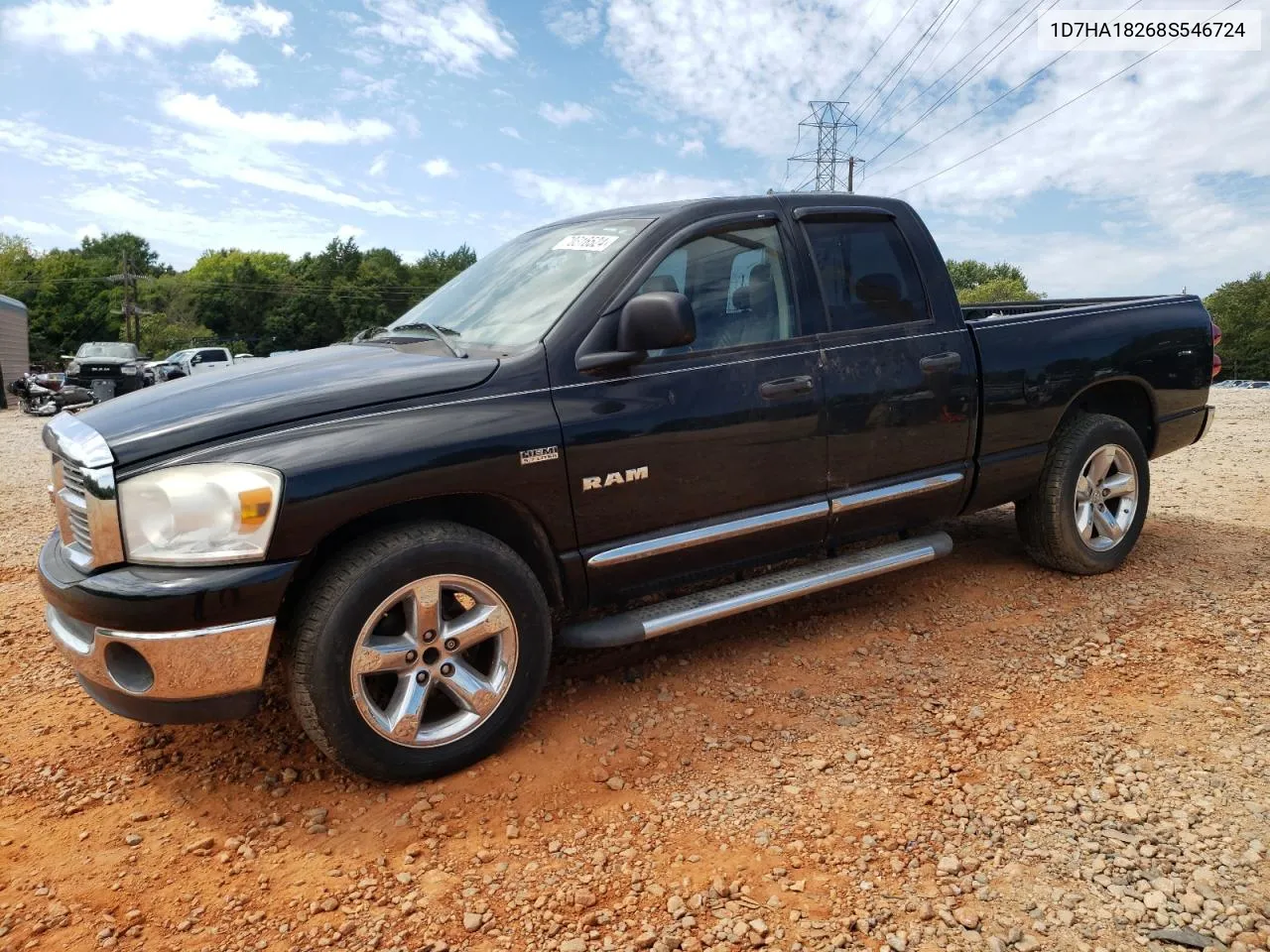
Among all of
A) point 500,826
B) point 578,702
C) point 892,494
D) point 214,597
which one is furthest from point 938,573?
point 214,597

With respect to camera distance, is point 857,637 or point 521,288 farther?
point 857,637

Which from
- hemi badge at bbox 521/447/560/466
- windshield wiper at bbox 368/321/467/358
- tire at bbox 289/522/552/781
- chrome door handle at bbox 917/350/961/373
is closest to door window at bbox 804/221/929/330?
chrome door handle at bbox 917/350/961/373

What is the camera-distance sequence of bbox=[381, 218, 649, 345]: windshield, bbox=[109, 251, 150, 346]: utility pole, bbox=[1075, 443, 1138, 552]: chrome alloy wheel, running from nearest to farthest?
bbox=[381, 218, 649, 345]: windshield, bbox=[1075, 443, 1138, 552]: chrome alloy wheel, bbox=[109, 251, 150, 346]: utility pole

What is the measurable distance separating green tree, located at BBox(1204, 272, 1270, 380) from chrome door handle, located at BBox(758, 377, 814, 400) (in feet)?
281

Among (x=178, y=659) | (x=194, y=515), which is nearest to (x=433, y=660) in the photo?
(x=178, y=659)

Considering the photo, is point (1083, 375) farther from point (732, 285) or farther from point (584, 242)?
point (584, 242)

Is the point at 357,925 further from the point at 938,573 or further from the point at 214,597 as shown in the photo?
the point at 938,573

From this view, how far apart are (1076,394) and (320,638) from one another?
12.4 ft

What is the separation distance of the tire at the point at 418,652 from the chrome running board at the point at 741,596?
246mm

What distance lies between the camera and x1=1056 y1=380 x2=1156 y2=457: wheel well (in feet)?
14.8

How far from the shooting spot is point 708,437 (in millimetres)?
3166

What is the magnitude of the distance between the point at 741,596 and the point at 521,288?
1547mm

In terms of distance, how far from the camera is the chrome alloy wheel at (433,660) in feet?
8.52

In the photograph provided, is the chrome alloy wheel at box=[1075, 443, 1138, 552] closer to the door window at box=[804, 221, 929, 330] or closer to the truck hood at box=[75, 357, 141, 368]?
the door window at box=[804, 221, 929, 330]
